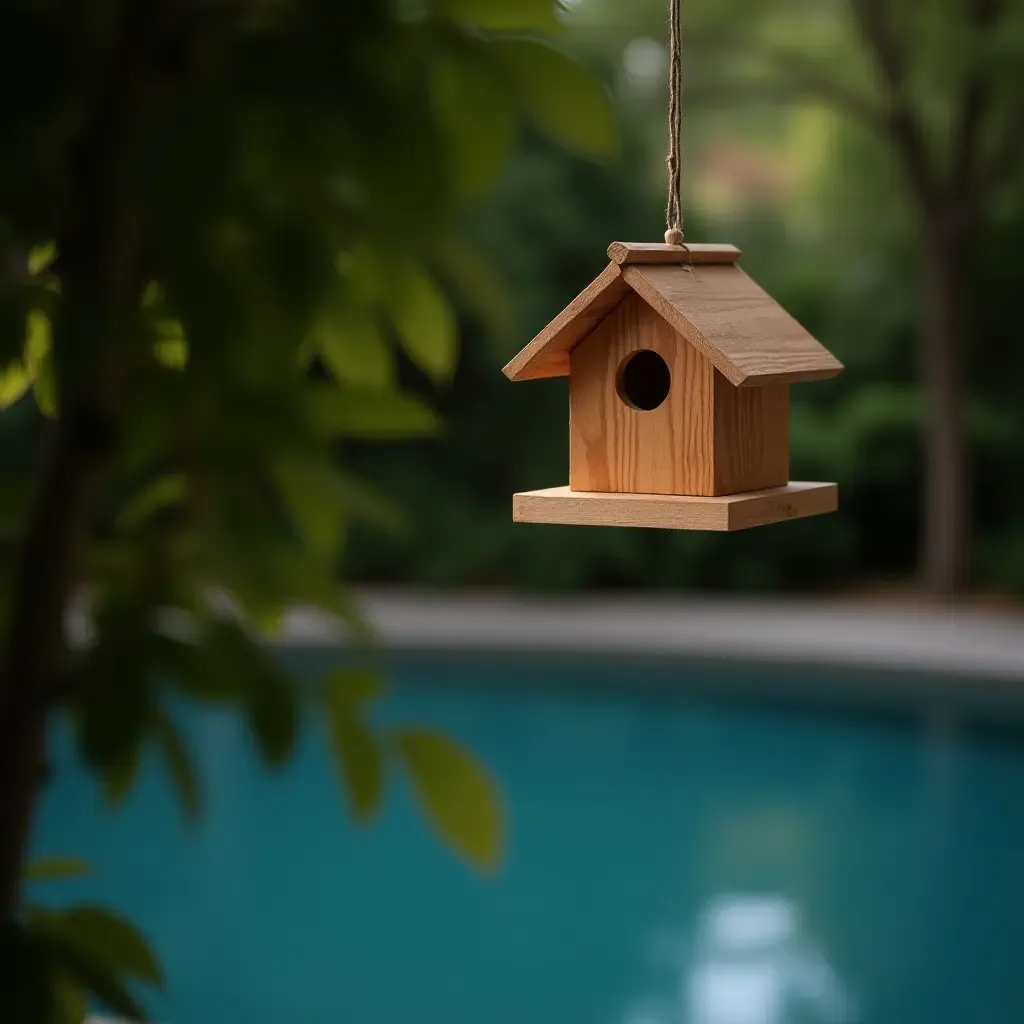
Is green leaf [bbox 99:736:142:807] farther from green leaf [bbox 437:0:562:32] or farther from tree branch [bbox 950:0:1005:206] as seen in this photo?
tree branch [bbox 950:0:1005:206]

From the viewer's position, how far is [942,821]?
596 cm

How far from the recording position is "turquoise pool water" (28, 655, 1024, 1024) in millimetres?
4504

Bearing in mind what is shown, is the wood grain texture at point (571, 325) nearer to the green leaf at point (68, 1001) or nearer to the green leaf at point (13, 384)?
the green leaf at point (13, 384)

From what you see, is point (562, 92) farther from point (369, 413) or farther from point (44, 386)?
point (44, 386)

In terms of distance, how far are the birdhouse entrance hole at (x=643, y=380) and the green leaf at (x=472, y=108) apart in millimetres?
2159

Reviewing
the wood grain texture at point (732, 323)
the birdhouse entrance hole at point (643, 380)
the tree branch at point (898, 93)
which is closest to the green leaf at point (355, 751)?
the wood grain texture at point (732, 323)

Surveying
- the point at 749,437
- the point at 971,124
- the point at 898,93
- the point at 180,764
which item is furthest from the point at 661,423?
the point at 971,124

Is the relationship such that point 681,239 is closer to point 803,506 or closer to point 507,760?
point 803,506

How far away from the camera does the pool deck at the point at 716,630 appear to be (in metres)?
7.70

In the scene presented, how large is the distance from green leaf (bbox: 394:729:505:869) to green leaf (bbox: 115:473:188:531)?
0.68 feet

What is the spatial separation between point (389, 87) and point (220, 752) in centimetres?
694

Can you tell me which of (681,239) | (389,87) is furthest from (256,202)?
(681,239)

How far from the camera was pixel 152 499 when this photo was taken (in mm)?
851

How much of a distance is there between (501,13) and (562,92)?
5 centimetres
